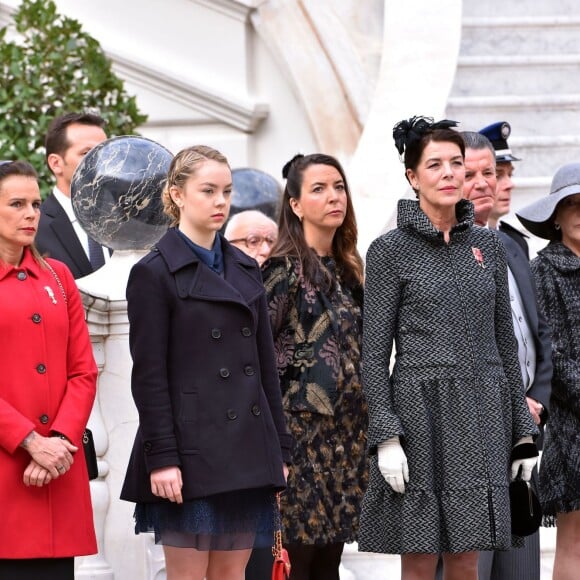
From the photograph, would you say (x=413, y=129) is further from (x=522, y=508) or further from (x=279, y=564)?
(x=279, y=564)

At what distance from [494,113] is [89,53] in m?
2.49

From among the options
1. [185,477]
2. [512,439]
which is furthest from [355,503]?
[185,477]

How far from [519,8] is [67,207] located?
455 centimetres

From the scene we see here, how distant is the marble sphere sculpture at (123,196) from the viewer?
6312 millimetres

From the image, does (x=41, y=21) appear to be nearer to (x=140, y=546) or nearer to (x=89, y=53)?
A: (x=89, y=53)

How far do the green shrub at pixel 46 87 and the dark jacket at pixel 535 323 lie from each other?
3718mm

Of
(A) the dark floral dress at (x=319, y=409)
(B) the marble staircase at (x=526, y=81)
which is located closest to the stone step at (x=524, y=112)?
(B) the marble staircase at (x=526, y=81)

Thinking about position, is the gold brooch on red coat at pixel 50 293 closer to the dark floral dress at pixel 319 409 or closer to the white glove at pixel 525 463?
the dark floral dress at pixel 319 409

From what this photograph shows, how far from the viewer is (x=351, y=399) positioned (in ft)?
19.6

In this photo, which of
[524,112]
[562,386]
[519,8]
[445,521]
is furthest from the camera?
[519,8]

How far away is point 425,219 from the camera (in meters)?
5.53

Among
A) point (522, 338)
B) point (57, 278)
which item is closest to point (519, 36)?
point (522, 338)

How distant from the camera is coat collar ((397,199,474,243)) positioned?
18.1 feet

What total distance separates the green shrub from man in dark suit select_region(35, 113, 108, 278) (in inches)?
70.8
